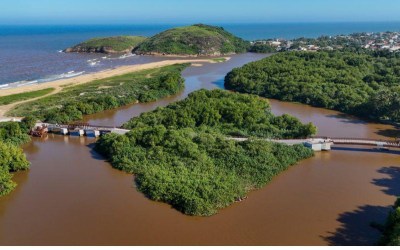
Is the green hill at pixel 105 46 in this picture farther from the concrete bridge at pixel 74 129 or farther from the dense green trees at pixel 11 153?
the dense green trees at pixel 11 153

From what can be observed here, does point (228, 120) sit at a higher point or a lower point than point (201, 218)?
higher

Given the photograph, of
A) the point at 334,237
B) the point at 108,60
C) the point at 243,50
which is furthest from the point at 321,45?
the point at 334,237

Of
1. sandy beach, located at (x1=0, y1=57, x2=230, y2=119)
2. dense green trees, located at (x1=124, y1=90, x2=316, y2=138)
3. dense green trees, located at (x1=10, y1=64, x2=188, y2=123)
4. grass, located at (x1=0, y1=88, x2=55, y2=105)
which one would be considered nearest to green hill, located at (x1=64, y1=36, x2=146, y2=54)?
sandy beach, located at (x1=0, y1=57, x2=230, y2=119)

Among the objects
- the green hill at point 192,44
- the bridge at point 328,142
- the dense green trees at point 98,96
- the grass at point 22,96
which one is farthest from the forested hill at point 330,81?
the green hill at point 192,44

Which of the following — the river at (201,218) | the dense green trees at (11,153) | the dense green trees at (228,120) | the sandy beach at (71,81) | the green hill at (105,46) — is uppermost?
the green hill at (105,46)

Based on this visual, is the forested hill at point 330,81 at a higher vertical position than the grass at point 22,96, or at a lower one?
higher

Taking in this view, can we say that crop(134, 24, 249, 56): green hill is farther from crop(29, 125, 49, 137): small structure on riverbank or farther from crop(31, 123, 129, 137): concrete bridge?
crop(29, 125, 49, 137): small structure on riverbank

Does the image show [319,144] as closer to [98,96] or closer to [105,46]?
[98,96]

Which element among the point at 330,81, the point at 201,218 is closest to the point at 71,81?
the point at 330,81
